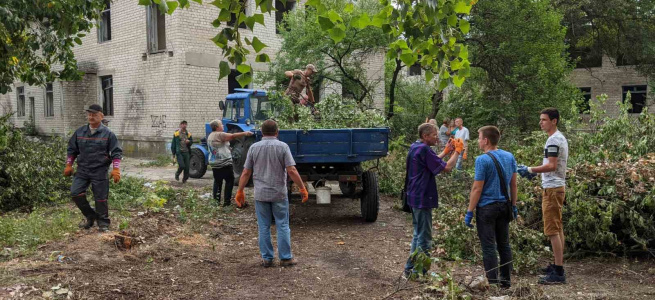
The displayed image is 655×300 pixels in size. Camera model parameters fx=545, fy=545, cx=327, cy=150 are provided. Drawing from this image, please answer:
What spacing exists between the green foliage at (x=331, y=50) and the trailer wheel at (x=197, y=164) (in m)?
3.20

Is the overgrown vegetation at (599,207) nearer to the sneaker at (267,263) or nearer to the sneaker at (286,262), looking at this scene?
the sneaker at (286,262)

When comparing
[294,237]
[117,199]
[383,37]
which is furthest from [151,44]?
[294,237]

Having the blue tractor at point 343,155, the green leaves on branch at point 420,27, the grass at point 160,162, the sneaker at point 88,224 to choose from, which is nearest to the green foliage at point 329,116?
the blue tractor at point 343,155

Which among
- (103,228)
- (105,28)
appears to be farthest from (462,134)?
(105,28)

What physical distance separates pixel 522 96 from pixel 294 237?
33.6 ft

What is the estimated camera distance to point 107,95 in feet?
66.7

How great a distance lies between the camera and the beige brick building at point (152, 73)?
17125 millimetres

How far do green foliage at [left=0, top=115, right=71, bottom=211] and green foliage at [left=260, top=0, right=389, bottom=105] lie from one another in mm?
6767

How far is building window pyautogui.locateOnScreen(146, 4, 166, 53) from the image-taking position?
17906 millimetres

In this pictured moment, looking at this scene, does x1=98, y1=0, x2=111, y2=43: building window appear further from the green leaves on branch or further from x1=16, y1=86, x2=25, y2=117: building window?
the green leaves on branch

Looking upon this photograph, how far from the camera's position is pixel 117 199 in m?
9.73

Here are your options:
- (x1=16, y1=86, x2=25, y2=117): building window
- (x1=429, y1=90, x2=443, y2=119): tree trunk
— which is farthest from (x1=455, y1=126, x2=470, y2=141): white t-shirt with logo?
(x1=16, y1=86, x2=25, y2=117): building window

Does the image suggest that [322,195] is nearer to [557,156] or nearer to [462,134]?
[557,156]

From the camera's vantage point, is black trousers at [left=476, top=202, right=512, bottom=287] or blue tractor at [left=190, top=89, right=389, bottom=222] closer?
black trousers at [left=476, top=202, right=512, bottom=287]
